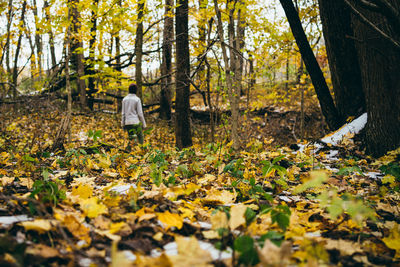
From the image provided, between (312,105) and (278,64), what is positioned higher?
(278,64)

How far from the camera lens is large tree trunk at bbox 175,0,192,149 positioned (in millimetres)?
5680

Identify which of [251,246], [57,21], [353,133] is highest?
[57,21]

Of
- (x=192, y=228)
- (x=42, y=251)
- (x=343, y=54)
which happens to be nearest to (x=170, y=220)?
(x=192, y=228)

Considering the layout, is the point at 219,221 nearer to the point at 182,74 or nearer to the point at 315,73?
the point at 315,73

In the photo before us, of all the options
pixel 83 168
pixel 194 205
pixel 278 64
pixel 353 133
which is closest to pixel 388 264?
pixel 194 205

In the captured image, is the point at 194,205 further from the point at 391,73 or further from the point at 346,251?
the point at 391,73

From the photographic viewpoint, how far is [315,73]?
464cm

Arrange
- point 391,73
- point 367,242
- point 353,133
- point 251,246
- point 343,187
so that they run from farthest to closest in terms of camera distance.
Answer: point 353,133 < point 391,73 < point 343,187 < point 367,242 < point 251,246

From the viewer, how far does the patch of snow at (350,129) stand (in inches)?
155

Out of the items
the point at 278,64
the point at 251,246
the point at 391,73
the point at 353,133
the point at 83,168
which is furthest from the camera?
the point at 278,64

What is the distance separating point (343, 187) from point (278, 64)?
616 cm

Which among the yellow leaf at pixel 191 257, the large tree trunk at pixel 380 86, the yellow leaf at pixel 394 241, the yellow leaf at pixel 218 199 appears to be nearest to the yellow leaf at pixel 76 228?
the yellow leaf at pixel 191 257

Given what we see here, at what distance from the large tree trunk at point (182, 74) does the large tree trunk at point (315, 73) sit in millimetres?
2382

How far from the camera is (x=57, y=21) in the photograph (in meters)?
5.37
